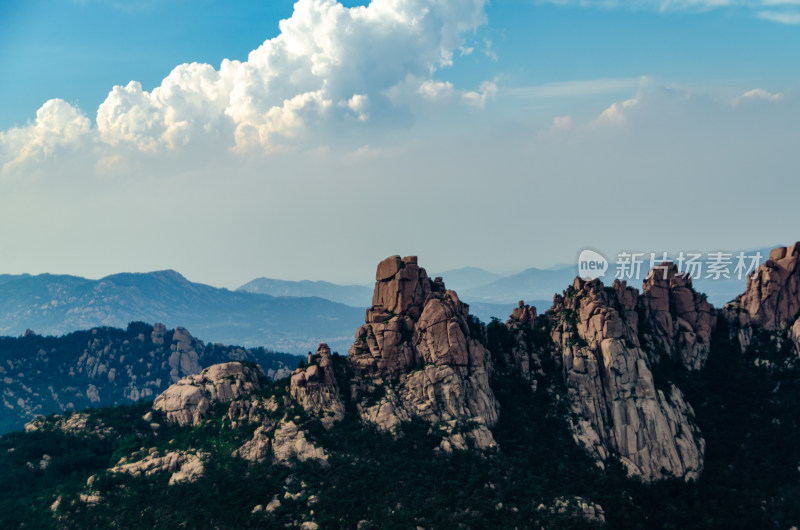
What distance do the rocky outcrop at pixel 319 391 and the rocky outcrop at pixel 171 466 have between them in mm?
18953

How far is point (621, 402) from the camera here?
399 ft

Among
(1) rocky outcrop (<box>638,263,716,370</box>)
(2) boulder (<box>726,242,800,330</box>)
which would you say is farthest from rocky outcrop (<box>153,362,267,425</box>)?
(2) boulder (<box>726,242,800,330</box>)

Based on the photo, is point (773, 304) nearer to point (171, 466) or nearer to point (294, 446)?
point (294, 446)

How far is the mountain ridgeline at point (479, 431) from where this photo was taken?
106 meters

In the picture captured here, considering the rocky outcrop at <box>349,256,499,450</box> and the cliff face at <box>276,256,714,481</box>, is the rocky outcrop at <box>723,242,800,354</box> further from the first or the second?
the rocky outcrop at <box>349,256,499,450</box>

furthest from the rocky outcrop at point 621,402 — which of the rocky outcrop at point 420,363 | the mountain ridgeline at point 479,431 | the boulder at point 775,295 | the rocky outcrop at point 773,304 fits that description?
the boulder at point 775,295

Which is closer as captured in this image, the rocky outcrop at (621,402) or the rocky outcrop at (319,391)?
the rocky outcrop at (621,402)

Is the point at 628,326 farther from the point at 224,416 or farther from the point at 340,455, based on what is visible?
the point at 224,416

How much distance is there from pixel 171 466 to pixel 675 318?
98350 mm

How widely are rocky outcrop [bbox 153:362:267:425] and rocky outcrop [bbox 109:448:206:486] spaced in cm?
1545

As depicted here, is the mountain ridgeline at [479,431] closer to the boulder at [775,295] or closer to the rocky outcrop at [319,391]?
the rocky outcrop at [319,391]

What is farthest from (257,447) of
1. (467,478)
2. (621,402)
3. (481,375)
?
(621,402)

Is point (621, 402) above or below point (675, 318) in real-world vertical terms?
below

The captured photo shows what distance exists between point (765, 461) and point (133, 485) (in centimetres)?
10325
